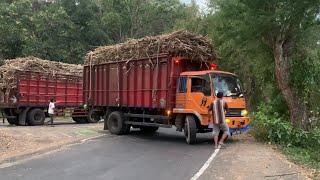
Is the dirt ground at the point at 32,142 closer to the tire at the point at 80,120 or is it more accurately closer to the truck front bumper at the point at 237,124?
the truck front bumper at the point at 237,124

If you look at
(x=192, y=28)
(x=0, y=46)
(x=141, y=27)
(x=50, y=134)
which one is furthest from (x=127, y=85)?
(x=141, y=27)

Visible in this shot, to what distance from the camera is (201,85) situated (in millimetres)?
17812

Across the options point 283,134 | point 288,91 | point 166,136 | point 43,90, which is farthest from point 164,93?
point 43,90

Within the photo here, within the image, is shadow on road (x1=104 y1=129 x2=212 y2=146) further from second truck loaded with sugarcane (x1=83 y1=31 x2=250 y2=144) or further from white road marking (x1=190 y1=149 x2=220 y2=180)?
white road marking (x1=190 y1=149 x2=220 y2=180)

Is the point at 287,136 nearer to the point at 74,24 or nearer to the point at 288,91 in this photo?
the point at 288,91

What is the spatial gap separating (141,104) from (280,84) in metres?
5.25

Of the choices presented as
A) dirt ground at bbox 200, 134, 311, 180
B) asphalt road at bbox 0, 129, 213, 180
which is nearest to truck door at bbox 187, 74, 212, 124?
asphalt road at bbox 0, 129, 213, 180

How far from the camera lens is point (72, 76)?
102 feet

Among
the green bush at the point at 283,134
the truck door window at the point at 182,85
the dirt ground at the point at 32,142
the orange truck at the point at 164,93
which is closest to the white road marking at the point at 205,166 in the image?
the orange truck at the point at 164,93

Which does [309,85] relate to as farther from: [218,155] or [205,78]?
[218,155]

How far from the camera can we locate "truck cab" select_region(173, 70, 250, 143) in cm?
1742

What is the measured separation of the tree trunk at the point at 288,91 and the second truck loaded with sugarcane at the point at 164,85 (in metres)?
2.26

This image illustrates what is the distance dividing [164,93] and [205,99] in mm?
1845

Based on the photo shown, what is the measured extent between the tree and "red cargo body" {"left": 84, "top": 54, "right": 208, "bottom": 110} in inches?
87.6
